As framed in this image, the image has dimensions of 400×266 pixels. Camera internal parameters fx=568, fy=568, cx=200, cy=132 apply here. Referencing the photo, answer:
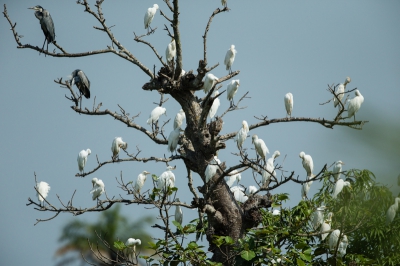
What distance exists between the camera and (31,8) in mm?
8688

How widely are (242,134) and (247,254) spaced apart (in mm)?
1556

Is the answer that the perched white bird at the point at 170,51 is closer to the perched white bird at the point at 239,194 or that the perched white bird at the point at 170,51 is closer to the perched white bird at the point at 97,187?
the perched white bird at the point at 97,187

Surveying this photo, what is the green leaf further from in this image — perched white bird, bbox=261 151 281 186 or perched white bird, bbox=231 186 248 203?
perched white bird, bbox=231 186 248 203

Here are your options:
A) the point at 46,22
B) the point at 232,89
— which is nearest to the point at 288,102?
the point at 232,89

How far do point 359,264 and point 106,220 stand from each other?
28.4ft

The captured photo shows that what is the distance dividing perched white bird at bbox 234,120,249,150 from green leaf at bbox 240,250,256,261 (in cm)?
135

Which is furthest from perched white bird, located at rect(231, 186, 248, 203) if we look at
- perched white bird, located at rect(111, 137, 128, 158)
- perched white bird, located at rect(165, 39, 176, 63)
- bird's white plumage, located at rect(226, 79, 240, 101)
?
perched white bird, located at rect(165, 39, 176, 63)

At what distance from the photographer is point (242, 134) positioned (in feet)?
19.8

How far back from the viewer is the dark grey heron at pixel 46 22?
7754 millimetres

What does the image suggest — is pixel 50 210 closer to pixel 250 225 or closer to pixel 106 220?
pixel 250 225

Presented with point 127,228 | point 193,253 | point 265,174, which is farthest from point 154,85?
point 127,228

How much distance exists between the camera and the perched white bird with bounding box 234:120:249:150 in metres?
6.00

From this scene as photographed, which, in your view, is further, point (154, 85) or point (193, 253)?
point (154, 85)

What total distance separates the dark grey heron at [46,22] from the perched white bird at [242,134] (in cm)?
304
